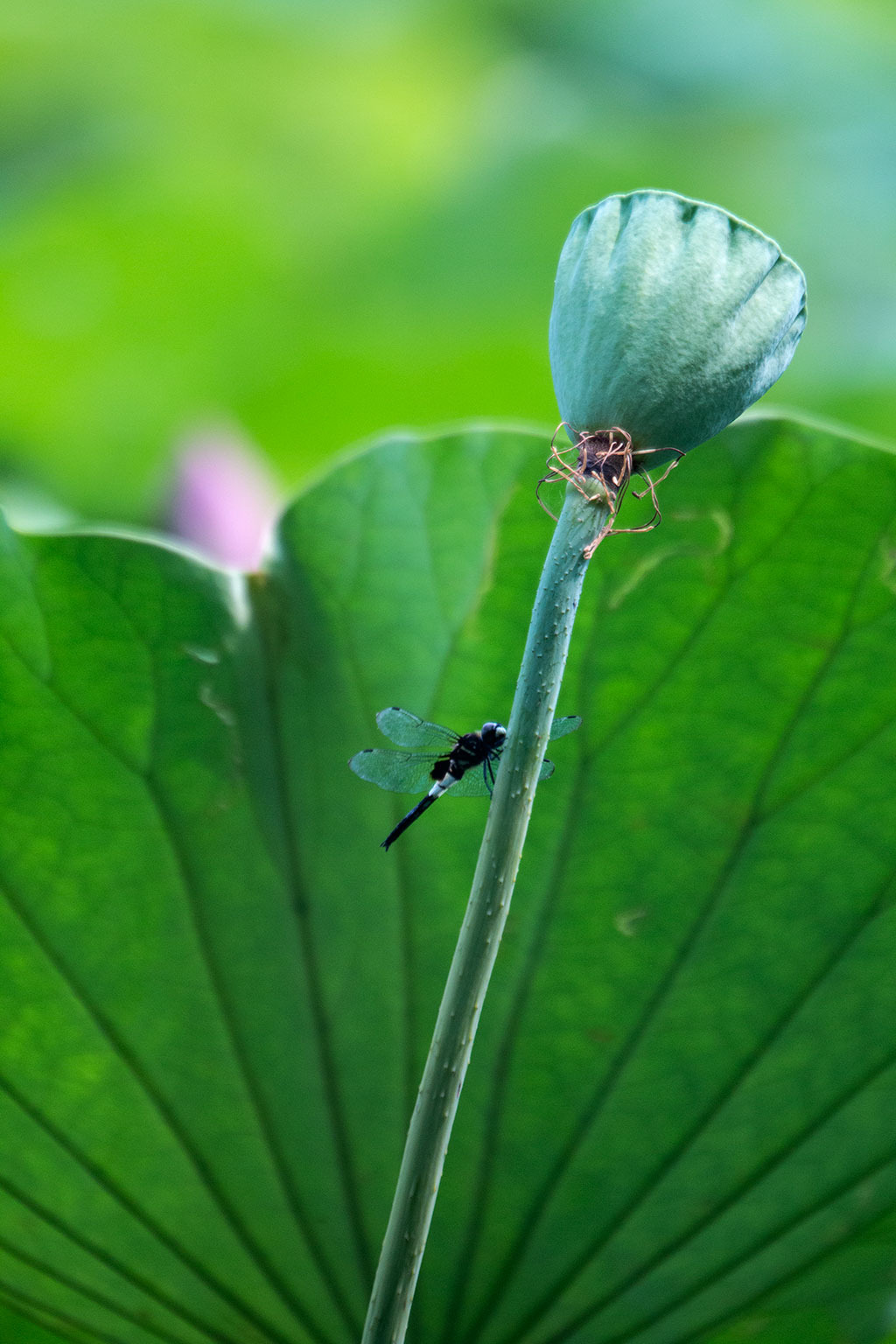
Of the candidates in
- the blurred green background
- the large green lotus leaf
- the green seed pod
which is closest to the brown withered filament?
the green seed pod

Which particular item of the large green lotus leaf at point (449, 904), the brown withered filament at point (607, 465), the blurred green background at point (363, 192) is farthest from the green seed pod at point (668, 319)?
the blurred green background at point (363, 192)

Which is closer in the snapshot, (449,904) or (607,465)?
(607,465)

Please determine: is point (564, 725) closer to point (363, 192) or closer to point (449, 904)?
point (449, 904)

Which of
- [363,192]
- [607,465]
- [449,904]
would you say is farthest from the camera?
[363,192]

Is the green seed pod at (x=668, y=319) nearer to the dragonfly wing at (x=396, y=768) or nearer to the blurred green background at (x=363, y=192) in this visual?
the dragonfly wing at (x=396, y=768)

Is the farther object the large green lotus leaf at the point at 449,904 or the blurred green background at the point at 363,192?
the blurred green background at the point at 363,192

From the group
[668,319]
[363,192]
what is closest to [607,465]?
[668,319]

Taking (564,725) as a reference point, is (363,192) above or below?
above
